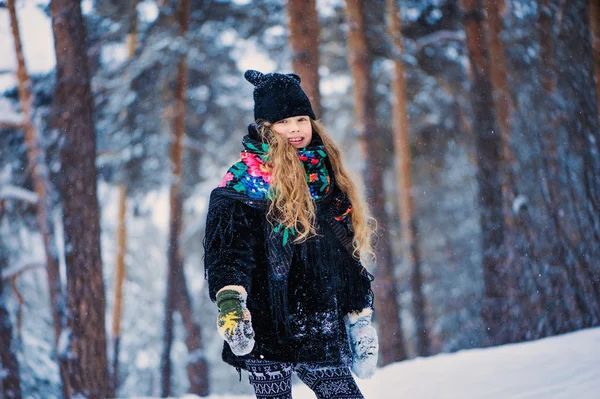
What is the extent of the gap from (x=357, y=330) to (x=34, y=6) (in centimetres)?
575

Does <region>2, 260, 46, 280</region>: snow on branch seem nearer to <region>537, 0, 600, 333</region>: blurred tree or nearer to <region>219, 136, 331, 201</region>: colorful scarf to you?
<region>219, 136, 331, 201</region>: colorful scarf

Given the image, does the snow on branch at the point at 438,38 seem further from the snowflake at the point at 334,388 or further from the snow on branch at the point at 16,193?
the snowflake at the point at 334,388

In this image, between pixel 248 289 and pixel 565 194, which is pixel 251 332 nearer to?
pixel 248 289

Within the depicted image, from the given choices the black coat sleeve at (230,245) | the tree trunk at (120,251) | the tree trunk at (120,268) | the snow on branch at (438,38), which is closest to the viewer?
the black coat sleeve at (230,245)

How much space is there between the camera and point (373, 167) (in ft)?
23.9

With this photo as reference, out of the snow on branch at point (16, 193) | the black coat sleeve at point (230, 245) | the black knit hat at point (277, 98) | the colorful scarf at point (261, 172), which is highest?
the snow on branch at point (16, 193)

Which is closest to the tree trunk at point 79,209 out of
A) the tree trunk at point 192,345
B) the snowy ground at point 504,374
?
the snowy ground at point 504,374

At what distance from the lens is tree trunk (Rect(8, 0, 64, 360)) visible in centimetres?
629

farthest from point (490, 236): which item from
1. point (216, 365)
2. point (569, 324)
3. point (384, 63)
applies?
point (216, 365)

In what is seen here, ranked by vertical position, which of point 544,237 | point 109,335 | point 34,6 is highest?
point 34,6

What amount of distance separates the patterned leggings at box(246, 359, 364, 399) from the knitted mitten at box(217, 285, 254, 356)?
0.19m

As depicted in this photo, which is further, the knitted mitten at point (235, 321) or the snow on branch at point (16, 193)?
the snow on branch at point (16, 193)

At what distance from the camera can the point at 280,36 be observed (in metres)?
8.23

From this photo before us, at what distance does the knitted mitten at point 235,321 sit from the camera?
184 cm
